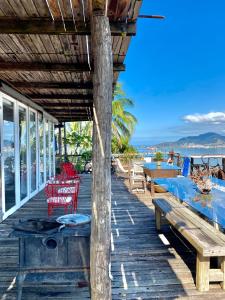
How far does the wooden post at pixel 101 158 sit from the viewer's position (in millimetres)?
2121

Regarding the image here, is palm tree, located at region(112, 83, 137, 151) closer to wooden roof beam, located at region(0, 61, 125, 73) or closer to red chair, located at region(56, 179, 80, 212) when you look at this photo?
red chair, located at region(56, 179, 80, 212)

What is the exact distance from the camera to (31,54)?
3.49 metres

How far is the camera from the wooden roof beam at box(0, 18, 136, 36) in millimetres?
2566

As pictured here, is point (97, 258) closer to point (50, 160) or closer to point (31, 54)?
point (31, 54)

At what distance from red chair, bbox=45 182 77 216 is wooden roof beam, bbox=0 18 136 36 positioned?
3.24 m

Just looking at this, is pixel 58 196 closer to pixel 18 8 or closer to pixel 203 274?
pixel 203 274

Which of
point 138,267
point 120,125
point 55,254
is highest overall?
point 120,125

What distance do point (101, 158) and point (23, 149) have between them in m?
4.69

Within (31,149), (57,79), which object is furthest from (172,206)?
(31,149)

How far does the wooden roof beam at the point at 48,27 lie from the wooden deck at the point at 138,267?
2.37m

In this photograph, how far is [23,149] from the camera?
6.45m

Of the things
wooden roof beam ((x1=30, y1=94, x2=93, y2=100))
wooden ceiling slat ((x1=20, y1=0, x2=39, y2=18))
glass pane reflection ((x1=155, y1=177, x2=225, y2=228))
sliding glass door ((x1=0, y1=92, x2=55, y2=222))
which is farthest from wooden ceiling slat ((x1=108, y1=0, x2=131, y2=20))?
wooden roof beam ((x1=30, y1=94, x2=93, y2=100))

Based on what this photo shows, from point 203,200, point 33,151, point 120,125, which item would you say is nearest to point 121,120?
point 120,125

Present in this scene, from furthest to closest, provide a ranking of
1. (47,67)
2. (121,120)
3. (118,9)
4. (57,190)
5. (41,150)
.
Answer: (121,120), (41,150), (57,190), (47,67), (118,9)
